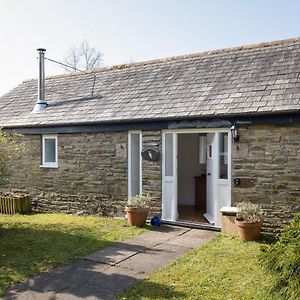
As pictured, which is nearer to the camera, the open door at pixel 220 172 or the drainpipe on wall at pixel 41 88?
the open door at pixel 220 172

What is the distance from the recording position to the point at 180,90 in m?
11.1

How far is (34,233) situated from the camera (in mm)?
9398

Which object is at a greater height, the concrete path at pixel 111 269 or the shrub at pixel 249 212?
the shrub at pixel 249 212

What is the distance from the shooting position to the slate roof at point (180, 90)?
9359mm

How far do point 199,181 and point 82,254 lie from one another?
20.9 feet

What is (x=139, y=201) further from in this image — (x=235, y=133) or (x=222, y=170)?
(x=235, y=133)

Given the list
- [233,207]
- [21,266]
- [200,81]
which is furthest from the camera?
[200,81]

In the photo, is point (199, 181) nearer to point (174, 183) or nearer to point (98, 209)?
point (174, 183)

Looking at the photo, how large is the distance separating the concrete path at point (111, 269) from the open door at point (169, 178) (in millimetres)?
1199

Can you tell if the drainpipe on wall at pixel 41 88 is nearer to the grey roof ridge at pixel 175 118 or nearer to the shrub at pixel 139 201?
the grey roof ridge at pixel 175 118

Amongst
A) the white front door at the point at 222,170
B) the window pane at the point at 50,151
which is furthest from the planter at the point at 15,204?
the white front door at the point at 222,170

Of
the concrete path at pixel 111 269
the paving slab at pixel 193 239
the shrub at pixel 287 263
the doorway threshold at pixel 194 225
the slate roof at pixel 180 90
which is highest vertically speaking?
the slate roof at pixel 180 90

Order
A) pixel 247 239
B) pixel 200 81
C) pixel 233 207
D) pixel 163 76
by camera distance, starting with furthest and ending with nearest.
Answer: pixel 163 76 → pixel 200 81 → pixel 233 207 → pixel 247 239

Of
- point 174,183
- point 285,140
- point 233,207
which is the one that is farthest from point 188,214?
point 285,140
